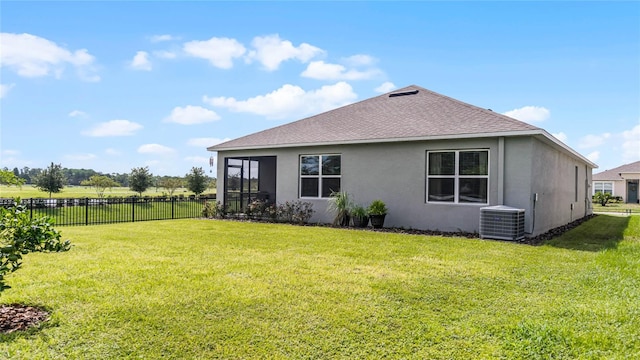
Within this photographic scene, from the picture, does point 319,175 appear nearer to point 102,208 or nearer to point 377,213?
point 377,213

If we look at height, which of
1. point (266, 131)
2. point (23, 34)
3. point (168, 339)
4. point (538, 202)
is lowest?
point (168, 339)

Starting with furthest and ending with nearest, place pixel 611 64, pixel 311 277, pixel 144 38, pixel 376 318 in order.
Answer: pixel 611 64, pixel 144 38, pixel 311 277, pixel 376 318

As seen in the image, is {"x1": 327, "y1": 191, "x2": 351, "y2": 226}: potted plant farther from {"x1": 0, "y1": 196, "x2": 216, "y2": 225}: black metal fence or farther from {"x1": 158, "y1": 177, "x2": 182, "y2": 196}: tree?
{"x1": 158, "y1": 177, "x2": 182, "y2": 196}: tree

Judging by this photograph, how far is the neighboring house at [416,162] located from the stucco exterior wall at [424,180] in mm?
27

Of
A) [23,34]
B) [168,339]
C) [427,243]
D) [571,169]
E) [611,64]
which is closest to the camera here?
[168,339]

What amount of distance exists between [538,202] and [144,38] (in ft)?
42.3

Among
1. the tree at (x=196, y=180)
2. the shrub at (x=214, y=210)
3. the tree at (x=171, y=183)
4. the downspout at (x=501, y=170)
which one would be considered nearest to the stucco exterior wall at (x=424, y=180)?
the downspout at (x=501, y=170)

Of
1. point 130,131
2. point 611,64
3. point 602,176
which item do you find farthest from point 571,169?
point 602,176

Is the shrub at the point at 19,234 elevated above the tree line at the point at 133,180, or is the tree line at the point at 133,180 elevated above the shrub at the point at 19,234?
the tree line at the point at 133,180

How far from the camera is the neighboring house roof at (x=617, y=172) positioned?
3775 cm

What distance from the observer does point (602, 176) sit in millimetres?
40875

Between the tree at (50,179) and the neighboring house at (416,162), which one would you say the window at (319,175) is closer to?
the neighboring house at (416,162)

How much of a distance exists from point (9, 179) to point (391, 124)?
34.0 feet

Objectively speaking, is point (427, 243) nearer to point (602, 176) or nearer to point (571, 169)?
point (571, 169)
